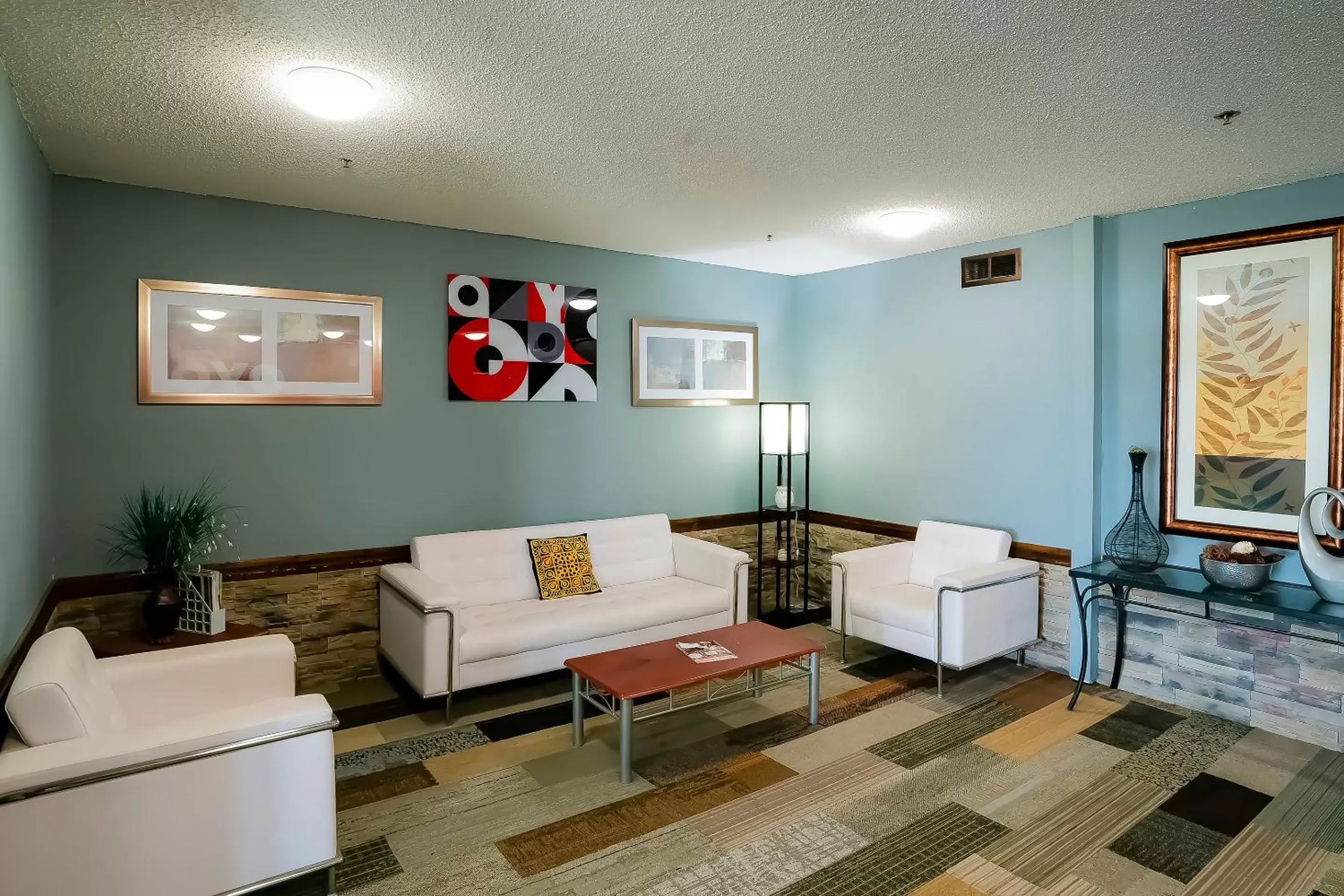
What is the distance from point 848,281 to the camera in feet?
18.6

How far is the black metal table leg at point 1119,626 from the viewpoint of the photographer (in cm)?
416

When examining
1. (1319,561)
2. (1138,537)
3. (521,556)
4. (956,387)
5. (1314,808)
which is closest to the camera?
(1314,808)

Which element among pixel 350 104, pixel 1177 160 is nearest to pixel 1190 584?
pixel 1177 160

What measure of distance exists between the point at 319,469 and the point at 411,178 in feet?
5.37

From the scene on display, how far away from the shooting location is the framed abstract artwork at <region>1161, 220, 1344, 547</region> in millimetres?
3543

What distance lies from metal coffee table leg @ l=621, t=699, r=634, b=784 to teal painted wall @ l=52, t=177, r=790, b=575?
6.34ft

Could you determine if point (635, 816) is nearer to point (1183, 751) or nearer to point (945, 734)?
point (945, 734)

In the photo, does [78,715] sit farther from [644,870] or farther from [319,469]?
[319,469]

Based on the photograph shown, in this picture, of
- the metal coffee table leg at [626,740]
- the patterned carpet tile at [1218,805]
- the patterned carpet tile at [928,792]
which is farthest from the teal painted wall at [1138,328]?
the metal coffee table leg at [626,740]

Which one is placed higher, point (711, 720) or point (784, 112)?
point (784, 112)

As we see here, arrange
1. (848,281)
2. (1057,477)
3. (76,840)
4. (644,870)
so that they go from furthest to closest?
1. (848,281)
2. (1057,477)
3. (644,870)
4. (76,840)

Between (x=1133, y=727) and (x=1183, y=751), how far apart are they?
28 centimetres

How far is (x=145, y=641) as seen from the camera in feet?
10.9

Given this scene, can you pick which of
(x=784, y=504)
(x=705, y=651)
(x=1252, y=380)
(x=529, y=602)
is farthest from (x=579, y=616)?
(x=1252, y=380)
